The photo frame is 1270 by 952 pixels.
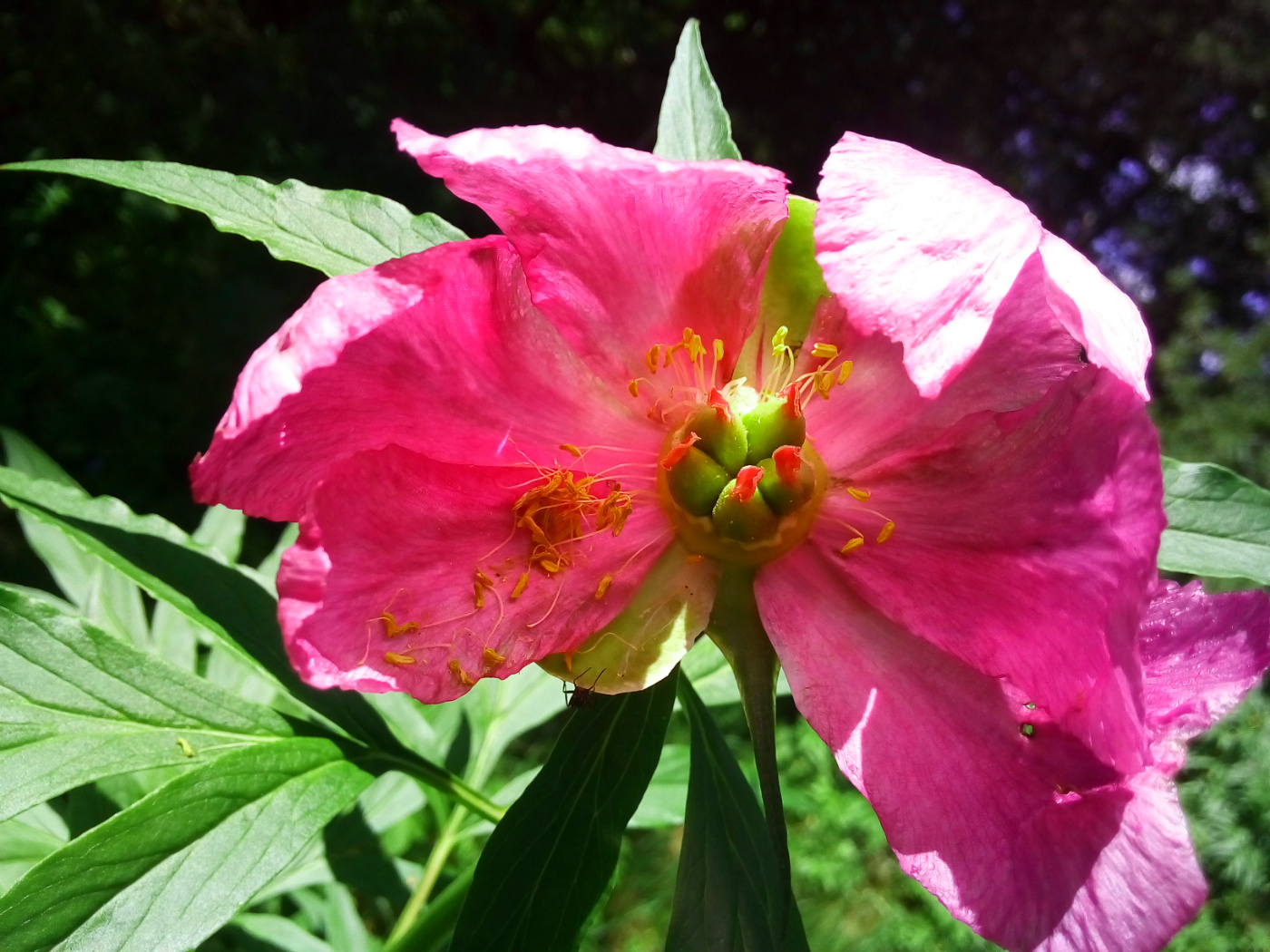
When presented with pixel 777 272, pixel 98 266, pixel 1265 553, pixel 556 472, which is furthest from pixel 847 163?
pixel 98 266

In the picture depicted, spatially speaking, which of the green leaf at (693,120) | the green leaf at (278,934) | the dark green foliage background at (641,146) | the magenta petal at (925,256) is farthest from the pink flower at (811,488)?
the dark green foliage background at (641,146)

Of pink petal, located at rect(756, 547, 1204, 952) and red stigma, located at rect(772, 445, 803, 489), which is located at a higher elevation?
red stigma, located at rect(772, 445, 803, 489)

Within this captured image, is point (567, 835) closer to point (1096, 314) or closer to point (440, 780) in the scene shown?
point (440, 780)

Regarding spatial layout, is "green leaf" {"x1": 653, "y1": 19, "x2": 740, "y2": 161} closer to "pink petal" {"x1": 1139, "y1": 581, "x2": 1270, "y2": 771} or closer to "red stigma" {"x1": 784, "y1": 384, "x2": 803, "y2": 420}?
"red stigma" {"x1": 784, "y1": 384, "x2": 803, "y2": 420}

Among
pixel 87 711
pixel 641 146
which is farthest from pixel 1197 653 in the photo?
pixel 641 146

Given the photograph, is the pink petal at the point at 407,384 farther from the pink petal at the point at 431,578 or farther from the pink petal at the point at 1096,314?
the pink petal at the point at 1096,314

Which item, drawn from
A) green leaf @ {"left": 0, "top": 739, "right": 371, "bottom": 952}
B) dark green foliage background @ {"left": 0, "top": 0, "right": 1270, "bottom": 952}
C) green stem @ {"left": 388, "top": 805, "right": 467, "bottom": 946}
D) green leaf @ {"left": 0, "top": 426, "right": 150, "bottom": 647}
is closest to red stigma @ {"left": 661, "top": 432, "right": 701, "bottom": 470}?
green leaf @ {"left": 0, "top": 739, "right": 371, "bottom": 952}

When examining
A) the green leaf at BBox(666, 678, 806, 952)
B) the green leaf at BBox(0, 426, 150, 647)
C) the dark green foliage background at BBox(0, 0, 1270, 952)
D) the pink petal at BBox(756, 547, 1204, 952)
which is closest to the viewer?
the pink petal at BBox(756, 547, 1204, 952)
